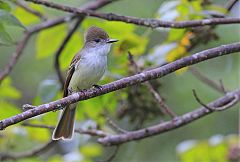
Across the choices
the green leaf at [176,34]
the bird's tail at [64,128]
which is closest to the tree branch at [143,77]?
the green leaf at [176,34]

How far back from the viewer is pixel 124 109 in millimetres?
4355

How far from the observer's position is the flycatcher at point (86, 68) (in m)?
3.92

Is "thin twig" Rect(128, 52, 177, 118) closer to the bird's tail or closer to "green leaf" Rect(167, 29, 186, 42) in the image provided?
"green leaf" Rect(167, 29, 186, 42)

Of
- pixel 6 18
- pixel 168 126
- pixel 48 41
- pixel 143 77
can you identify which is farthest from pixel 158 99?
pixel 6 18

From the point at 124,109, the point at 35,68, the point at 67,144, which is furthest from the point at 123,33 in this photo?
the point at 35,68

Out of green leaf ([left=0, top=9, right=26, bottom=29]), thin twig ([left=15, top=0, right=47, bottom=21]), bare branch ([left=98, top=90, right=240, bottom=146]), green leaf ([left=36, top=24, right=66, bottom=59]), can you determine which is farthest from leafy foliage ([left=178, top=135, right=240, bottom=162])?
green leaf ([left=0, top=9, right=26, bottom=29])

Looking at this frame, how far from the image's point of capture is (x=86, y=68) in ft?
13.1

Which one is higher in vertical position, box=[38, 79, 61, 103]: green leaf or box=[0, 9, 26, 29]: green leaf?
box=[0, 9, 26, 29]: green leaf

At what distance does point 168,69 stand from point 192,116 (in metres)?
1.10

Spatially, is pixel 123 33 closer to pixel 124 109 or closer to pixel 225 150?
pixel 124 109

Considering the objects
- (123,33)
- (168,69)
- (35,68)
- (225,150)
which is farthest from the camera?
(35,68)

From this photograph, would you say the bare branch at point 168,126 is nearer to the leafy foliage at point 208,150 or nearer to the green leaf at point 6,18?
the leafy foliage at point 208,150

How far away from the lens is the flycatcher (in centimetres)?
392

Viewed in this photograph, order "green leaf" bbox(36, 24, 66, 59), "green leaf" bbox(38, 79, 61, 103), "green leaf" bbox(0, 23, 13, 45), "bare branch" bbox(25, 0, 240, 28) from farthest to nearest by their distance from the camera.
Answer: "green leaf" bbox(36, 24, 66, 59)
"green leaf" bbox(38, 79, 61, 103)
"bare branch" bbox(25, 0, 240, 28)
"green leaf" bbox(0, 23, 13, 45)
